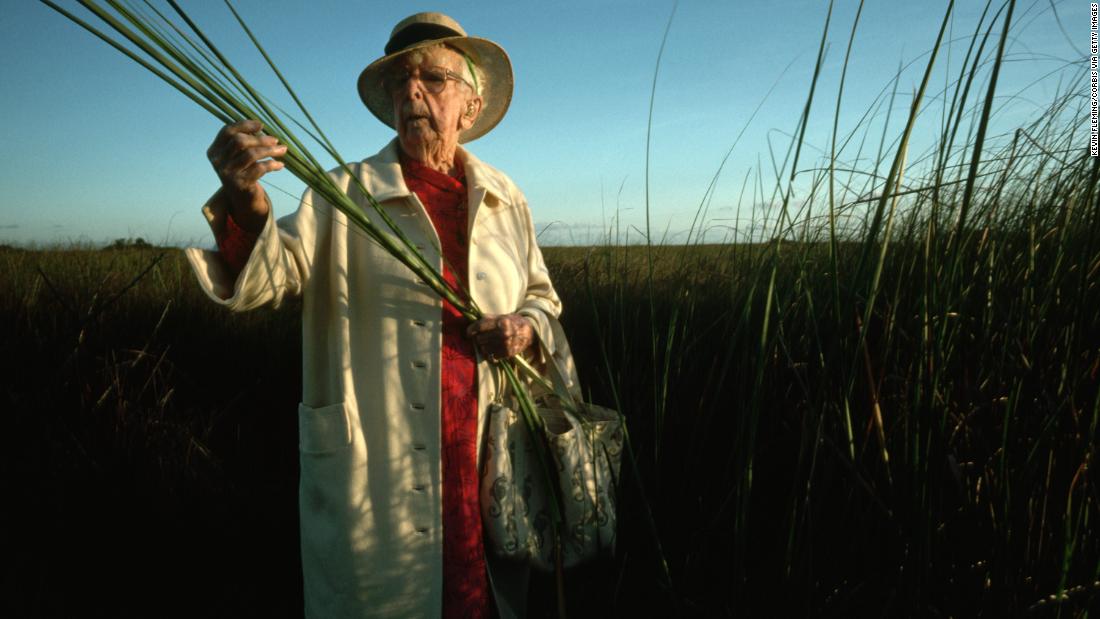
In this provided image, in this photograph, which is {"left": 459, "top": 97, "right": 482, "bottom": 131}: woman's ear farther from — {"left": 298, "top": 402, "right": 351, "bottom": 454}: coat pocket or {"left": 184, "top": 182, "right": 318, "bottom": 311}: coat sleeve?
{"left": 298, "top": 402, "right": 351, "bottom": 454}: coat pocket

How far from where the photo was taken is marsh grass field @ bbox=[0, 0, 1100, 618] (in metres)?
1.30

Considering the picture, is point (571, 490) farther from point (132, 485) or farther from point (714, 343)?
point (132, 485)

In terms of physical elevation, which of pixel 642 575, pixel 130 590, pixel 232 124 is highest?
pixel 232 124

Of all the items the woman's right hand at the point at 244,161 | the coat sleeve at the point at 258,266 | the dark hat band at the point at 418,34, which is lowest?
the coat sleeve at the point at 258,266

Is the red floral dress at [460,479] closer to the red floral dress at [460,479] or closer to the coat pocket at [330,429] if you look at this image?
the red floral dress at [460,479]

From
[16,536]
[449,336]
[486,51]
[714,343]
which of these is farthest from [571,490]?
[16,536]

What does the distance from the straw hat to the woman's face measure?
0.05 metres

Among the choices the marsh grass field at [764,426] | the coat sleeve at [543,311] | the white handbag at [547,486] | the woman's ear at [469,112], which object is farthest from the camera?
the woman's ear at [469,112]

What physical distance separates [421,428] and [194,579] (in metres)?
1.42

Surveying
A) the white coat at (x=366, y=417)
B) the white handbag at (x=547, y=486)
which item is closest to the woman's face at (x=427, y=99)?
the white coat at (x=366, y=417)

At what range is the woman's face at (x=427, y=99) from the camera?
6.68 feet

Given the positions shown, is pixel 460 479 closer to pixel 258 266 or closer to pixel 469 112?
pixel 258 266

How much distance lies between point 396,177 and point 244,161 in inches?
24.7

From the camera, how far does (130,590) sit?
236cm
